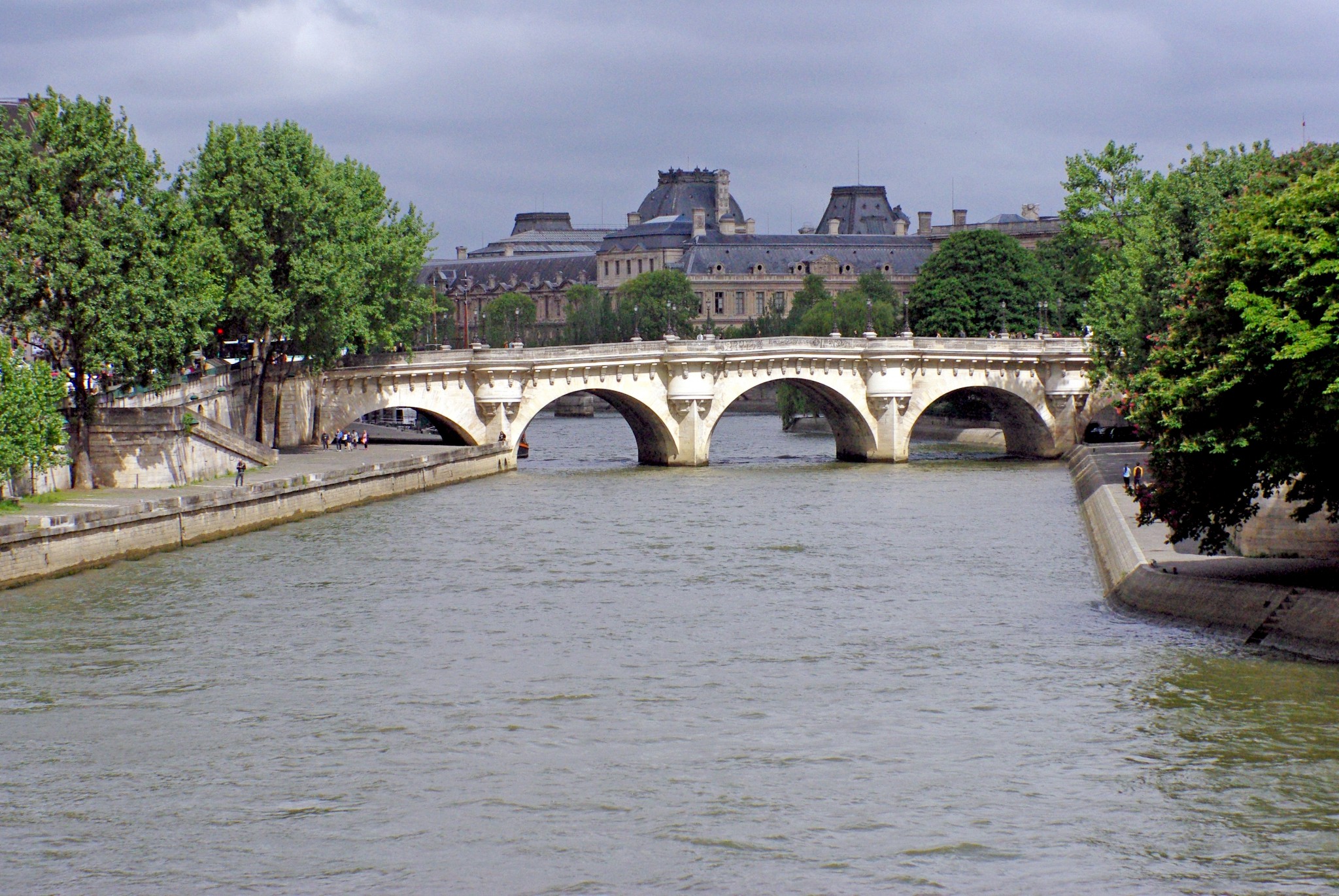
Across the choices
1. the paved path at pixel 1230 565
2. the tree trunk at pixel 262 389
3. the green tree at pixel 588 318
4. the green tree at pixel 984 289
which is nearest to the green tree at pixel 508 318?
the green tree at pixel 588 318

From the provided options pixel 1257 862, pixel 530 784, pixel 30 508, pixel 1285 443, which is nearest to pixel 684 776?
pixel 530 784

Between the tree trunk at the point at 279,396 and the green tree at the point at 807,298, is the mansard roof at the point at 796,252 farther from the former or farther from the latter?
the tree trunk at the point at 279,396

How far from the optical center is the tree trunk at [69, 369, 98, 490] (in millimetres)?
54000

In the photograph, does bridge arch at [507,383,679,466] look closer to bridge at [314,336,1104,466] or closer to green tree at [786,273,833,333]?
bridge at [314,336,1104,466]

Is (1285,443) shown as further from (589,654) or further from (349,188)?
(349,188)

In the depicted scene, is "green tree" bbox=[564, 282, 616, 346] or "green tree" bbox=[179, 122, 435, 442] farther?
"green tree" bbox=[564, 282, 616, 346]

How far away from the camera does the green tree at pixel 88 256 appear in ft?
171

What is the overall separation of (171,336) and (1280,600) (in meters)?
33.3

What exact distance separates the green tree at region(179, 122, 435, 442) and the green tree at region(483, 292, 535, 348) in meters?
102

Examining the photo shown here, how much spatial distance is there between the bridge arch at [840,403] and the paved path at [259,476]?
12.5 m

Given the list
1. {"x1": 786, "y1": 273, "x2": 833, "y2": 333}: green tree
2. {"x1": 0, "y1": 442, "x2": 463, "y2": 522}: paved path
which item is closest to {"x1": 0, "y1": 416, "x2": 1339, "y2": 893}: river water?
{"x1": 0, "y1": 442, "x2": 463, "y2": 522}: paved path

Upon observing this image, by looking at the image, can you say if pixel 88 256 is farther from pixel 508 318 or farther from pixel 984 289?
pixel 508 318

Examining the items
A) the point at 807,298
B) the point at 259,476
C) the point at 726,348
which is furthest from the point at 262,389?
the point at 807,298

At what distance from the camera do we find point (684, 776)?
26172 millimetres
